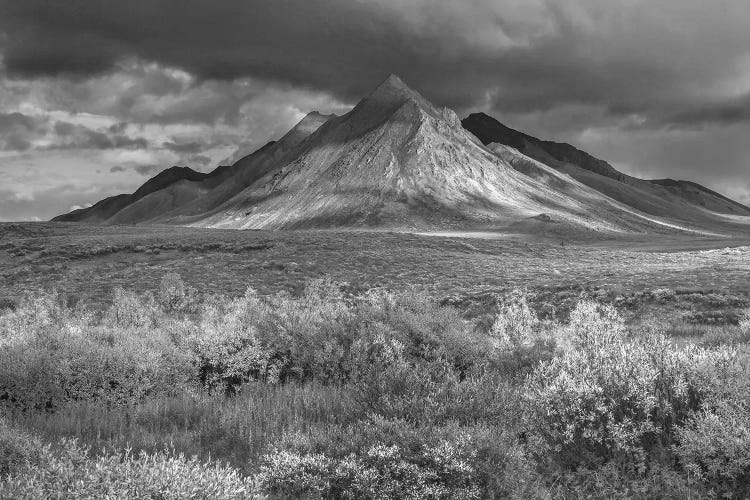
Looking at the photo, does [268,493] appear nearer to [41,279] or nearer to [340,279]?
[340,279]

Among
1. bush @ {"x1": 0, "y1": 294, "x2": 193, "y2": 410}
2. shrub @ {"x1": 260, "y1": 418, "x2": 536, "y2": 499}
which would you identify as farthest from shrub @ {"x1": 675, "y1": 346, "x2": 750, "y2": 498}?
bush @ {"x1": 0, "y1": 294, "x2": 193, "y2": 410}

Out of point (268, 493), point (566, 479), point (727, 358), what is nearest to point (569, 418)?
point (566, 479)

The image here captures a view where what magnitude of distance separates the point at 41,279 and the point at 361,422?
142 ft

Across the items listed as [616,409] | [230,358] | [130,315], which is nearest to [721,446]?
[616,409]

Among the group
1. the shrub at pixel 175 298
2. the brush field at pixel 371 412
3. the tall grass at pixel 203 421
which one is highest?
the brush field at pixel 371 412

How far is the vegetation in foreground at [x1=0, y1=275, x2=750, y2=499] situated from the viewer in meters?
4.84

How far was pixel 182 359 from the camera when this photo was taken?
1020 centimetres

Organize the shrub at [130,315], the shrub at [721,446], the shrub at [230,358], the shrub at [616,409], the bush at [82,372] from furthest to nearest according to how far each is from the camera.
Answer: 1. the shrub at [130,315]
2. the shrub at [230,358]
3. the bush at [82,372]
4. the shrub at [616,409]
5. the shrub at [721,446]

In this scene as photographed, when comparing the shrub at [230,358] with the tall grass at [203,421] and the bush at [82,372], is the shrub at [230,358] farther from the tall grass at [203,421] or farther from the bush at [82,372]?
the tall grass at [203,421]

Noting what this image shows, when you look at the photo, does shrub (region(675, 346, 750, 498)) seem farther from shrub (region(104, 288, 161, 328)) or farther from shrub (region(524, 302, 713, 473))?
shrub (region(104, 288, 161, 328))

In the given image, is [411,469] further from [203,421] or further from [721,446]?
[203,421]

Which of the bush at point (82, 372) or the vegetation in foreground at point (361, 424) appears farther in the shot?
the bush at point (82, 372)

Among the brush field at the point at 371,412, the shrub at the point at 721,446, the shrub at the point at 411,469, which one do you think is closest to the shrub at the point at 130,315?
the brush field at the point at 371,412

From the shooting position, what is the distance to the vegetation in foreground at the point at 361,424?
4.84 meters
